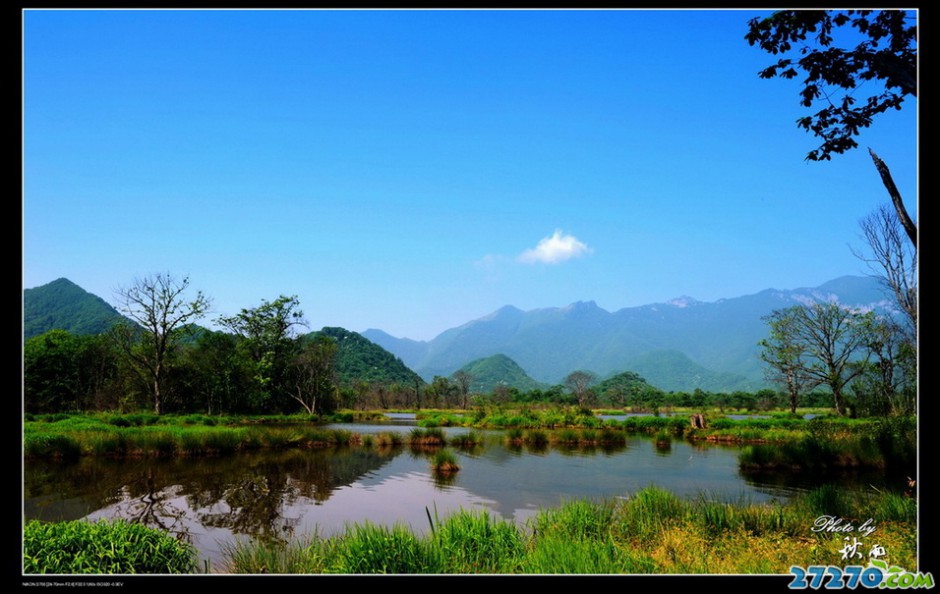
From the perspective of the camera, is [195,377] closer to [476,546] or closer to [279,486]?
[279,486]

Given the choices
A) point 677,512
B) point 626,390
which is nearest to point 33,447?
point 677,512

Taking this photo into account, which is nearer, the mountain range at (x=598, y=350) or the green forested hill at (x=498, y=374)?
the mountain range at (x=598, y=350)

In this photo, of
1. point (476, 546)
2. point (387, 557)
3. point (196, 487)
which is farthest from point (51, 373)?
point (387, 557)

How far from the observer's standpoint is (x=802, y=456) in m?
18.4

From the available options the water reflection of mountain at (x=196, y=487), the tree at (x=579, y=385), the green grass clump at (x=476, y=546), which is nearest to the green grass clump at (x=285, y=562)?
the green grass clump at (x=476, y=546)

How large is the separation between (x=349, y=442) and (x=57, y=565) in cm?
1920

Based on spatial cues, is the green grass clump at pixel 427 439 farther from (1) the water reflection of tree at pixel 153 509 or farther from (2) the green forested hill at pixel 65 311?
(2) the green forested hill at pixel 65 311

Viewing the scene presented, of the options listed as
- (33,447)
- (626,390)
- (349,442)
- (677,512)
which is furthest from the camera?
(626,390)

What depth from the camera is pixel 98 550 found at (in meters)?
5.34

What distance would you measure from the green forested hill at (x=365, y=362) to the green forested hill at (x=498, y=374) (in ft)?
78.5

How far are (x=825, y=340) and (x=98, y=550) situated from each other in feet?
128

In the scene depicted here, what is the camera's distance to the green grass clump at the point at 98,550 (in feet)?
16.8
